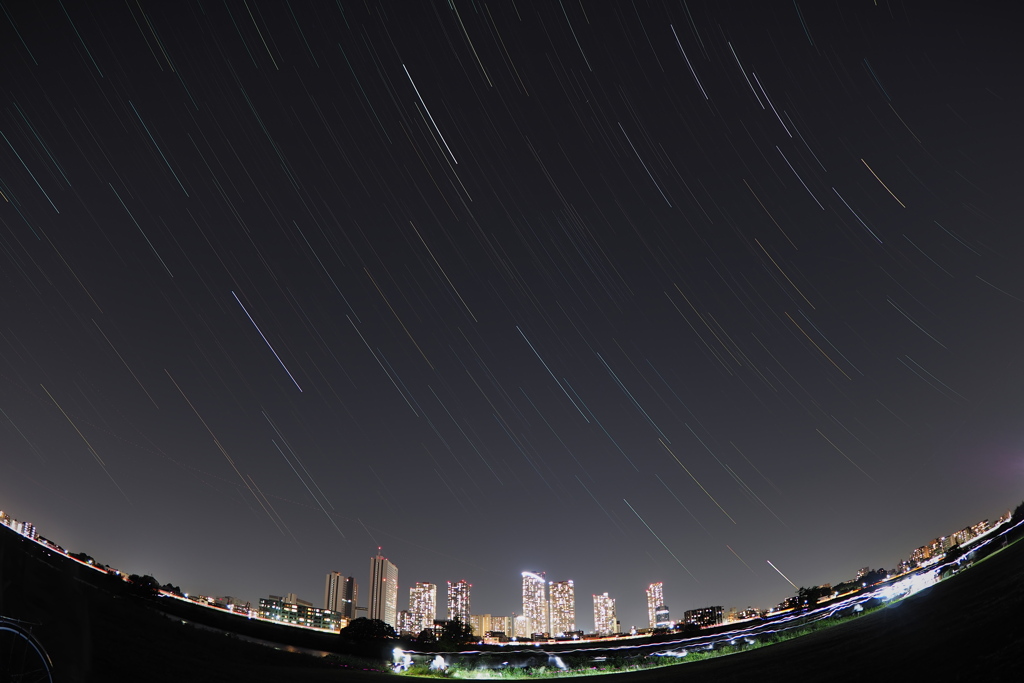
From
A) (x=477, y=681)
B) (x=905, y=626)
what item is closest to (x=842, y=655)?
(x=905, y=626)

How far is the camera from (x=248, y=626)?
205ft

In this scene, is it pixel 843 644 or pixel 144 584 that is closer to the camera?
pixel 843 644

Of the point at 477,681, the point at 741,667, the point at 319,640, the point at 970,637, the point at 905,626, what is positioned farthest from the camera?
the point at 319,640

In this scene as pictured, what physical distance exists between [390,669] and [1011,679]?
70.4 ft

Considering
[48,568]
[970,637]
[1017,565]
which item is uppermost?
[48,568]

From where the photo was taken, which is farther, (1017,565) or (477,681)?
(477,681)

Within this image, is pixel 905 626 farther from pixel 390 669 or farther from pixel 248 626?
pixel 248 626

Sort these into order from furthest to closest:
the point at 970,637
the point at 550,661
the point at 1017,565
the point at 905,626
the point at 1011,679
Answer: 1. the point at 550,661
2. the point at 905,626
3. the point at 1017,565
4. the point at 970,637
5. the point at 1011,679

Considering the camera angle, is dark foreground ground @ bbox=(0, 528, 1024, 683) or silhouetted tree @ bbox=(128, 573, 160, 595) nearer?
dark foreground ground @ bbox=(0, 528, 1024, 683)

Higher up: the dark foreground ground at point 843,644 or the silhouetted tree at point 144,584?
the silhouetted tree at point 144,584

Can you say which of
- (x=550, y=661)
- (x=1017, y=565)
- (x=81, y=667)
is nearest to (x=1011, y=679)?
(x=1017, y=565)

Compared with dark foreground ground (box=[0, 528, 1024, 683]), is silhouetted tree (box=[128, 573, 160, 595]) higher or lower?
higher

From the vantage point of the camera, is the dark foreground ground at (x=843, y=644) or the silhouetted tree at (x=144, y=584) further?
the silhouetted tree at (x=144, y=584)

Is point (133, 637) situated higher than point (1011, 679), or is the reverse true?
point (133, 637)
